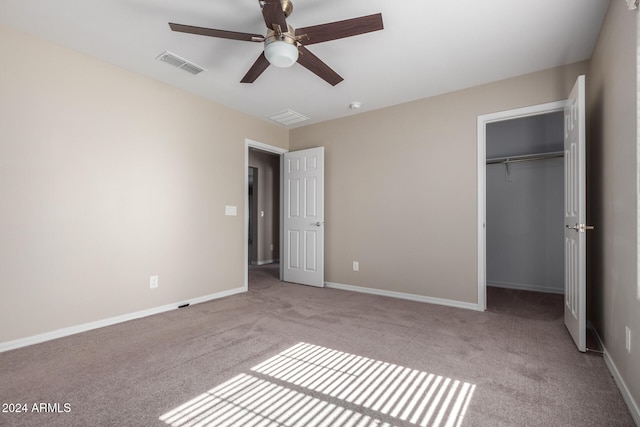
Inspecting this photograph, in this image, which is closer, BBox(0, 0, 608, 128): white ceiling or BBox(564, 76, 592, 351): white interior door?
BBox(0, 0, 608, 128): white ceiling

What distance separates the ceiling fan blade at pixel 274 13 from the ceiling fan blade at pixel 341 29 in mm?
173

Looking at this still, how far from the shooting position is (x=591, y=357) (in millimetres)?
2227

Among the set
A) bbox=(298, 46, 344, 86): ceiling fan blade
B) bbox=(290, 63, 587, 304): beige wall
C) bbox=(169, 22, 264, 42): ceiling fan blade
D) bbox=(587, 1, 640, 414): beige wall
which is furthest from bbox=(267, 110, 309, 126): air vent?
bbox=(587, 1, 640, 414): beige wall

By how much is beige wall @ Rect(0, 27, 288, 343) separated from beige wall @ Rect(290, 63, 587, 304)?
1667 mm

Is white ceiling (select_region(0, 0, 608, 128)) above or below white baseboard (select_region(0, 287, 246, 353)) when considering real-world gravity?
above

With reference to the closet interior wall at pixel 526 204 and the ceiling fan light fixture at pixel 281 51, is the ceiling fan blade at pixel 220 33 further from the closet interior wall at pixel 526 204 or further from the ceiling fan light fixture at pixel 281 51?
the closet interior wall at pixel 526 204

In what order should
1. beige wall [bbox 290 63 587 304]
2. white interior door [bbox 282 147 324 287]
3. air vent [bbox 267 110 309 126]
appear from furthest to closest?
1. white interior door [bbox 282 147 324 287]
2. air vent [bbox 267 110 309 126]
3. beige wall [bbox 290 63 587 304]

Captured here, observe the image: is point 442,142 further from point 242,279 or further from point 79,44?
point 79,44

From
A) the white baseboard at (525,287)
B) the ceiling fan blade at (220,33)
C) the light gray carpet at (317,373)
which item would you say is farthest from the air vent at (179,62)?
the white baseboard at (525,287)

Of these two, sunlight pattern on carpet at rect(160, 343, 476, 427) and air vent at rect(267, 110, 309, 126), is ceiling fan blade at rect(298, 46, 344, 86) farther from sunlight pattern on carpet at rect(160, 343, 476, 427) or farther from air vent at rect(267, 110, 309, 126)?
sunlight pattern on carpet at rect(160, 343, 476, 427)

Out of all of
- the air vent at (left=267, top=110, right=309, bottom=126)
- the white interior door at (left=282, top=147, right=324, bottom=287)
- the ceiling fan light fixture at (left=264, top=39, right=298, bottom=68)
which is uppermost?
the air vent at (left=267, top=110, right=309, bottom=126)

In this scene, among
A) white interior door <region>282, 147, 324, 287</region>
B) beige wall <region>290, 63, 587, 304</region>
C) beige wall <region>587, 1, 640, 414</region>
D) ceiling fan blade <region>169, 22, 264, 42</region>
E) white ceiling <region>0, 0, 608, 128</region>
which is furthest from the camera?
white interior door <region>282, 147, 324, 287</region>

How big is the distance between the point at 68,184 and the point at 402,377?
3.13m

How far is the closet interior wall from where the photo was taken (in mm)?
4238
